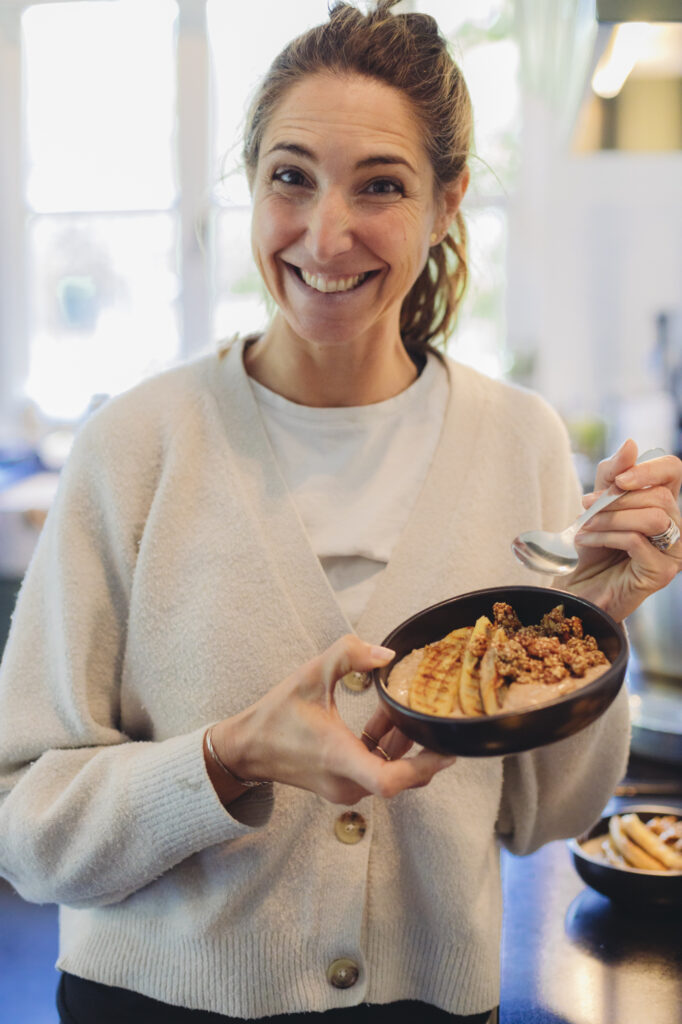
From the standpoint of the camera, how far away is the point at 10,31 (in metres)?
4.09

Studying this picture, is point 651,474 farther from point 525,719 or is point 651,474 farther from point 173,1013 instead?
point 173,1013

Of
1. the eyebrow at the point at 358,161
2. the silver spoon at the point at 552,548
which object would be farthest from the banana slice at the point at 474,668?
the eyebrow at the point at 358,161

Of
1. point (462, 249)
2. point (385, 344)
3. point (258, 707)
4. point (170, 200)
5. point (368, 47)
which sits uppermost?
point (170, 200)

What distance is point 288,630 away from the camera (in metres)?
1.07

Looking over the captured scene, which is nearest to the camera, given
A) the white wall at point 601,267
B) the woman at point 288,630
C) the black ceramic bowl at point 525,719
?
the black ceramic bowl at point 525,719

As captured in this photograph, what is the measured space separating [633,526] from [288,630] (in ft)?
1.22

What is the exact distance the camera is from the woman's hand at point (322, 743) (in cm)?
78

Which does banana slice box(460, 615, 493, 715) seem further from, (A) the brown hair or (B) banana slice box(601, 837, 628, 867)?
(A) the brown hair

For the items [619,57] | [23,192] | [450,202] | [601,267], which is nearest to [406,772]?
[450,202]

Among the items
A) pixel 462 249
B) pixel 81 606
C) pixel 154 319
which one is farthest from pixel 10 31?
pixel 81 606

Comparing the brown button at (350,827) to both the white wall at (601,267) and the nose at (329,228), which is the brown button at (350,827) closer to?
the nose at (329,228)

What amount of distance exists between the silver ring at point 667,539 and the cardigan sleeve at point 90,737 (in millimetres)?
452

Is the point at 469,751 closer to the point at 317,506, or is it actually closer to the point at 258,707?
the point at 258,707

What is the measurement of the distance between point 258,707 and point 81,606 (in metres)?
0.28
